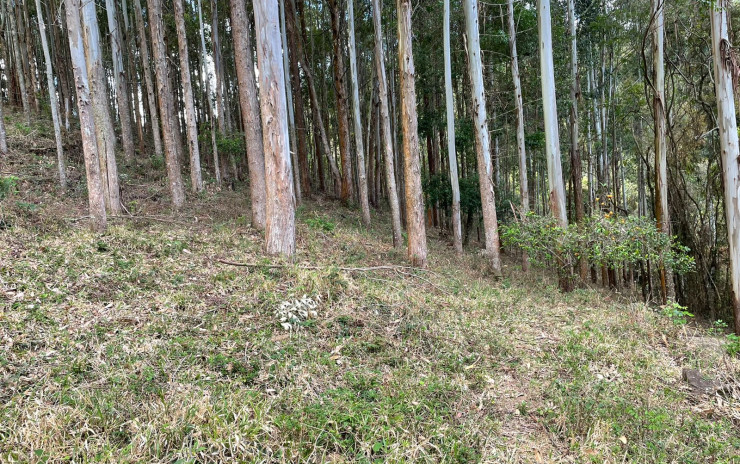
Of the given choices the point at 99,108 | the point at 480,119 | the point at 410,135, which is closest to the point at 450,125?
the point at 480,119

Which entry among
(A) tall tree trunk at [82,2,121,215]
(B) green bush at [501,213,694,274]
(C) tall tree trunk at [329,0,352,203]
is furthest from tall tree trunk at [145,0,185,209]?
(B) green bush at [501,213,694,274]

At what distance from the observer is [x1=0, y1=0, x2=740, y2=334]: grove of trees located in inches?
305

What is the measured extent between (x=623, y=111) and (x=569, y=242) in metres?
10.7

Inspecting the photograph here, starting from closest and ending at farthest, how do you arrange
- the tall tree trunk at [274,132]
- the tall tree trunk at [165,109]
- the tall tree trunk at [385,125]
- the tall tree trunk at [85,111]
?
1. the tall tree trunk at [85,111]
2. the tall tree trunk at [274,132]
3. the tall tree trunk at [385,125]
4. the tall tree trunk at [165,109]

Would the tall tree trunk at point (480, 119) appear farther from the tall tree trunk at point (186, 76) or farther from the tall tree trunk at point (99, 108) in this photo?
the tall tree trunk at point (99, 108)

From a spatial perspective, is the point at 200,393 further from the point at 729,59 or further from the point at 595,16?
the point at 595,16

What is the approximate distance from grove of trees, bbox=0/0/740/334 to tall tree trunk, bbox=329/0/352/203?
79 mm

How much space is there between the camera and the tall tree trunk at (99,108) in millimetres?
8000

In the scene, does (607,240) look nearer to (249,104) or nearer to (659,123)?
(659,123)

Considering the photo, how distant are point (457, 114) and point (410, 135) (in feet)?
44.9

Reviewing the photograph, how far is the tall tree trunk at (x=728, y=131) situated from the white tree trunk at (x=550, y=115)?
2862 mm

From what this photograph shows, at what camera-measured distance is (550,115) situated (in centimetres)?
941

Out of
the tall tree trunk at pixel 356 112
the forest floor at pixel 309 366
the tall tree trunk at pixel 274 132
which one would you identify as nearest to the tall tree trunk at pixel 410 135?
the forest floor at pixel 309 366

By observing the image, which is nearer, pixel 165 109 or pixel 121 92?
pixel 165 109
